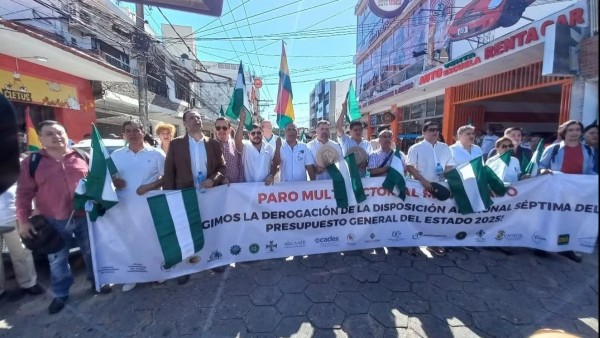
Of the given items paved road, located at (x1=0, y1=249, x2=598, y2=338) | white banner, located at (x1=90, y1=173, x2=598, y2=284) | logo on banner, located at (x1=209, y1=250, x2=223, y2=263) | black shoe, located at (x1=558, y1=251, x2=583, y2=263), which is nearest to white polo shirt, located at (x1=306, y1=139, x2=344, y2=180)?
white banner, located at (x1=90, y1=173, x2=598, y2=284)

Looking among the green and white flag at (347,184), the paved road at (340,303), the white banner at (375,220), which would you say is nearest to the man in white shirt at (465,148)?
the white banner at (375,220)

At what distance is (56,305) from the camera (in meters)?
2.69

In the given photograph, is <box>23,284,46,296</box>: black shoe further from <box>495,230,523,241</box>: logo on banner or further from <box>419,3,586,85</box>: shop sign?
<box>419,3,586,85</box>: shop sign

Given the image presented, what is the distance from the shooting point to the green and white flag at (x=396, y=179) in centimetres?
355

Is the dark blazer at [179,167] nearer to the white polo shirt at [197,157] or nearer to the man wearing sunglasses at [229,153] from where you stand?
the white polo shirt at [197,157]

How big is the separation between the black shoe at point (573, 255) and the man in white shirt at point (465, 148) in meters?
1.60

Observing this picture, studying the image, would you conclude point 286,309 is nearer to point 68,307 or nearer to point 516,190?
point 68,307

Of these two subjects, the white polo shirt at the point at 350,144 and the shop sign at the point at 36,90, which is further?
the shop sign at the point at 36,90

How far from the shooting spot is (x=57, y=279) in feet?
9.08

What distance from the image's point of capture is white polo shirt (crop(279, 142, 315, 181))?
377 cm

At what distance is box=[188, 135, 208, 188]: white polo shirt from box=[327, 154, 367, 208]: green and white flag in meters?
1.46

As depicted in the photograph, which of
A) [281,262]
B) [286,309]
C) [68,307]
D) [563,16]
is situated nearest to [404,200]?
[281,262]

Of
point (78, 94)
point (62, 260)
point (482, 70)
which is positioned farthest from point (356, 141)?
point (78, 94)

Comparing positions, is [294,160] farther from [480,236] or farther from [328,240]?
[480,236]
